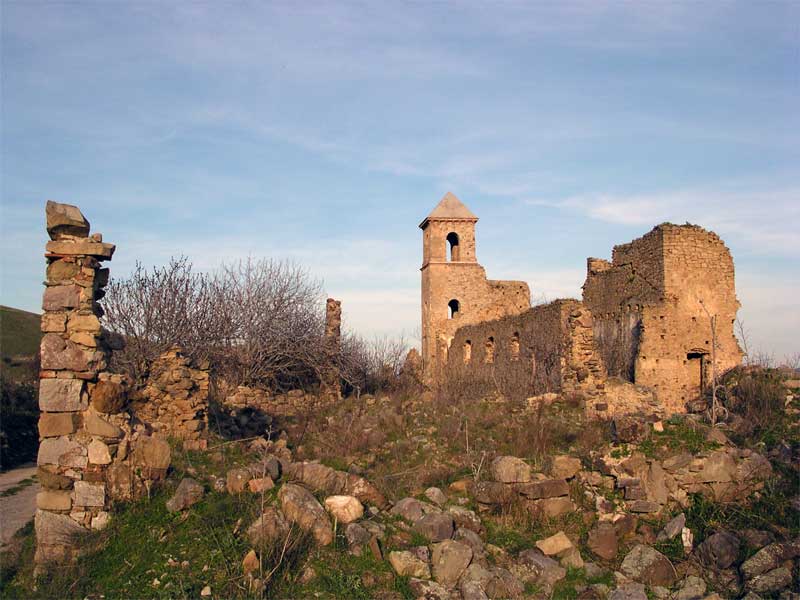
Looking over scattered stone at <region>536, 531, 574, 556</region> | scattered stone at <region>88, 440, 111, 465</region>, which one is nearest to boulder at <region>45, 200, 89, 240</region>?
scattered stone at <region>88, 440, 111, 465</region>

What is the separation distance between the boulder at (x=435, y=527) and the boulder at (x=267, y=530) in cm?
150

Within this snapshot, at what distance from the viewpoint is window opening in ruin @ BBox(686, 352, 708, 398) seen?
17438mm

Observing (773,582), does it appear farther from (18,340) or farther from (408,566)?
(18,340)

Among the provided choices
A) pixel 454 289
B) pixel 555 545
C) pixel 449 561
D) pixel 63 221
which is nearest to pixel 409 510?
pixel 449 561

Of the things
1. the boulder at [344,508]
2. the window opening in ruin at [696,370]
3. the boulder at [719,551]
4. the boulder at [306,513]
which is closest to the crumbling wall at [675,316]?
the window opening in ruin at [696,370]

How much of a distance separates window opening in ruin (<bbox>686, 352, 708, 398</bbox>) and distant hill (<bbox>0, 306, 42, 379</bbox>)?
20299 millimetres

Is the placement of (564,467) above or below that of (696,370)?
below

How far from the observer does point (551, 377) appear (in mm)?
16750

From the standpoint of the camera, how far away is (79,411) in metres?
7.01

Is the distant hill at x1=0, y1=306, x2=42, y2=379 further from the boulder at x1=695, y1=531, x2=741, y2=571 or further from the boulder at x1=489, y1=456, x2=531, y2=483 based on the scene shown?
the boulder at x1=695, y1=531, x2=741, y2=571

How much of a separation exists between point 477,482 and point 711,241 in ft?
40.5

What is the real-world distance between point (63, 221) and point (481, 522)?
18.1 feet

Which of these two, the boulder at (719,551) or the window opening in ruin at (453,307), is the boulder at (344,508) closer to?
the boulder at (719,551)

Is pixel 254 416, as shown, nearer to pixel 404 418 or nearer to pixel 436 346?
pixel 404 418
